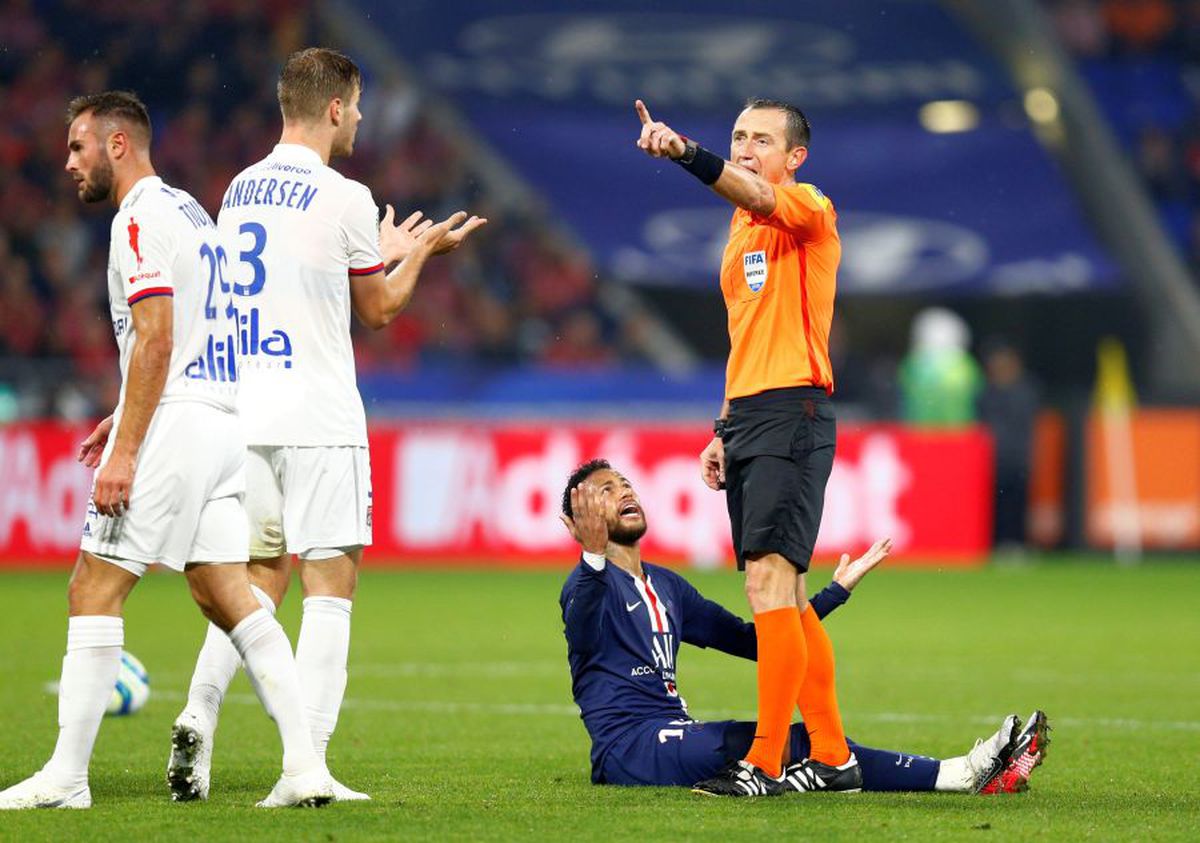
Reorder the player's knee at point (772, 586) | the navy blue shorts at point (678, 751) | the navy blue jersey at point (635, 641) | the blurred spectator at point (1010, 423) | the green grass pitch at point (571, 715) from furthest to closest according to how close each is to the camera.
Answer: the blurred spectator at point (1010, 423) → the navy blue jersey at point (635, 641) → the navy blue shorts at point (678, 751) → the player's knee at point (772, 586) → the green grass pitch at point (571, 715)

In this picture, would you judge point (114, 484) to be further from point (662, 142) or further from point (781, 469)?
point (781, 469)

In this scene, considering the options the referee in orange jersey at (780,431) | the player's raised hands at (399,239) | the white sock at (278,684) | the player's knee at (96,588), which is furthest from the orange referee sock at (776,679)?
the player's knee at (96,588)

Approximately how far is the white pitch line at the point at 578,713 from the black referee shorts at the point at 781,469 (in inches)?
94.0

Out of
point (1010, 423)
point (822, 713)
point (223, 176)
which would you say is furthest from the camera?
point (223, 176)

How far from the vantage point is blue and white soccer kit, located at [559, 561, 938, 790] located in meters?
6.76

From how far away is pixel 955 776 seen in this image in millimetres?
6727

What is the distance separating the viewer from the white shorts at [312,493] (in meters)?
6.41

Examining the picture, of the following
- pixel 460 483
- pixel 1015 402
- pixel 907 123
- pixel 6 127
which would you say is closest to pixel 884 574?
pixel 1015 402

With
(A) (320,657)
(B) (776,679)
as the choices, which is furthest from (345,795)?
(B) (776,679)

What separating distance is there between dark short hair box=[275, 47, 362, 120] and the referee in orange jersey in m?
0.96

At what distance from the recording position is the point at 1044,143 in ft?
87.9

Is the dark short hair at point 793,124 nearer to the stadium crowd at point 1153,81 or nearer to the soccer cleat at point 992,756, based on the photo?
the soccer cleat at point 992,756

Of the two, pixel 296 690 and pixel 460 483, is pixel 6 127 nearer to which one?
pixel 460 483

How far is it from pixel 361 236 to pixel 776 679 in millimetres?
1949
